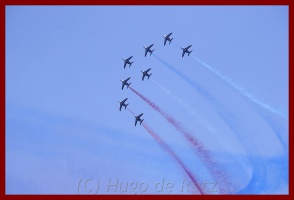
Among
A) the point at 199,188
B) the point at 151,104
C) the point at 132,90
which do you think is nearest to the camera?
the point at 199,188

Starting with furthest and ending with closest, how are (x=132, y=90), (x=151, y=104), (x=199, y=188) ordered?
(x=132, y=90) < (x=151, y=104) < (x=199, y=188)

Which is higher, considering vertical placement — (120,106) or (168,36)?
(168,36)

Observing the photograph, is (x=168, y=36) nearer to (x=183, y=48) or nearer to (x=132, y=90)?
(x=183, y=48)

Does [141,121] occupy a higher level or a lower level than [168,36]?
lower

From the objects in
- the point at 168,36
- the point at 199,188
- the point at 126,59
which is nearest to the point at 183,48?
the point at 168,36

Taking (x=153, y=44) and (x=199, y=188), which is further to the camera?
(x=153, y=44)

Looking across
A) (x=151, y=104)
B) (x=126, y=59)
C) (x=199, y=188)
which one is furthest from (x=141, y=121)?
(x=199, y=188)

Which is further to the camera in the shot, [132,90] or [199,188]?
[132,90]

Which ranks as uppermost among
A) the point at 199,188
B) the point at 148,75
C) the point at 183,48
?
the point at 183,48

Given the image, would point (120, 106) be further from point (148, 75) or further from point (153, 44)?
point (153, 44)
